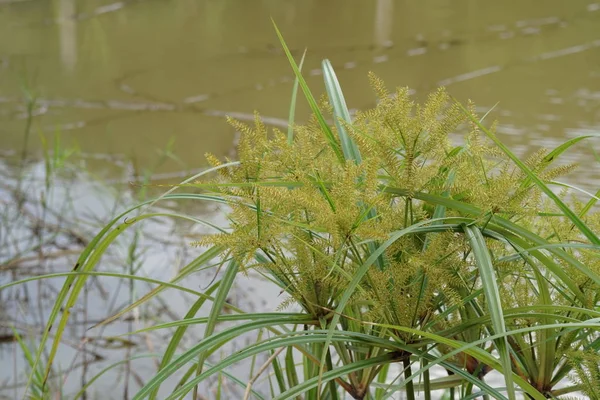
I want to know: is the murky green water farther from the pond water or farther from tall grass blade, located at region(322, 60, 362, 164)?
tall grass blade, located at region(322, 60, 362, 164)

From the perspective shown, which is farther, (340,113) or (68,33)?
(68,33)

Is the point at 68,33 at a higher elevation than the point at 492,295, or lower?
higher

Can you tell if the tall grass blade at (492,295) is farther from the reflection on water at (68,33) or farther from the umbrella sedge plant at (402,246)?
the reflection on water at (68,33)

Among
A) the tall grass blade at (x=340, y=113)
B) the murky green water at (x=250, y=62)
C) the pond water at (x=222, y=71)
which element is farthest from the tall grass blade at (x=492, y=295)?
the murky green water at (x=250, y=62)

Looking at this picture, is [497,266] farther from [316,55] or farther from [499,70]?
[316,55]

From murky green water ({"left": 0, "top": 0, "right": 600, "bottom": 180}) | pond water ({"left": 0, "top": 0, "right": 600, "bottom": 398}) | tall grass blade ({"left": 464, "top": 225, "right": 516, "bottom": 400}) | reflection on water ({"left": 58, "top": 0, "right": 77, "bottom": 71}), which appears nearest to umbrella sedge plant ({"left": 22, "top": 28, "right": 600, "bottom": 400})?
tall grass blade ({"left": 464, "top": 225, "right": 516, "bottom": 400})

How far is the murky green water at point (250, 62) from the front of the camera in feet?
6.37

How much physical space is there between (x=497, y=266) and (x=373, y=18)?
247 centimetres

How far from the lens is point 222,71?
2.37 meters

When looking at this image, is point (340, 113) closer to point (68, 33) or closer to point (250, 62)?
point (250, 62)

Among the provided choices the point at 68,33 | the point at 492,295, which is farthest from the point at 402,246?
the point at 68,33

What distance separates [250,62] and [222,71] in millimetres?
123

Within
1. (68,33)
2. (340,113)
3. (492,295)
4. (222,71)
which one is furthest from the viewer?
(68,33)

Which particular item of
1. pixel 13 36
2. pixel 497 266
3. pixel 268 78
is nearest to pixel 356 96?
pixel 268 78
